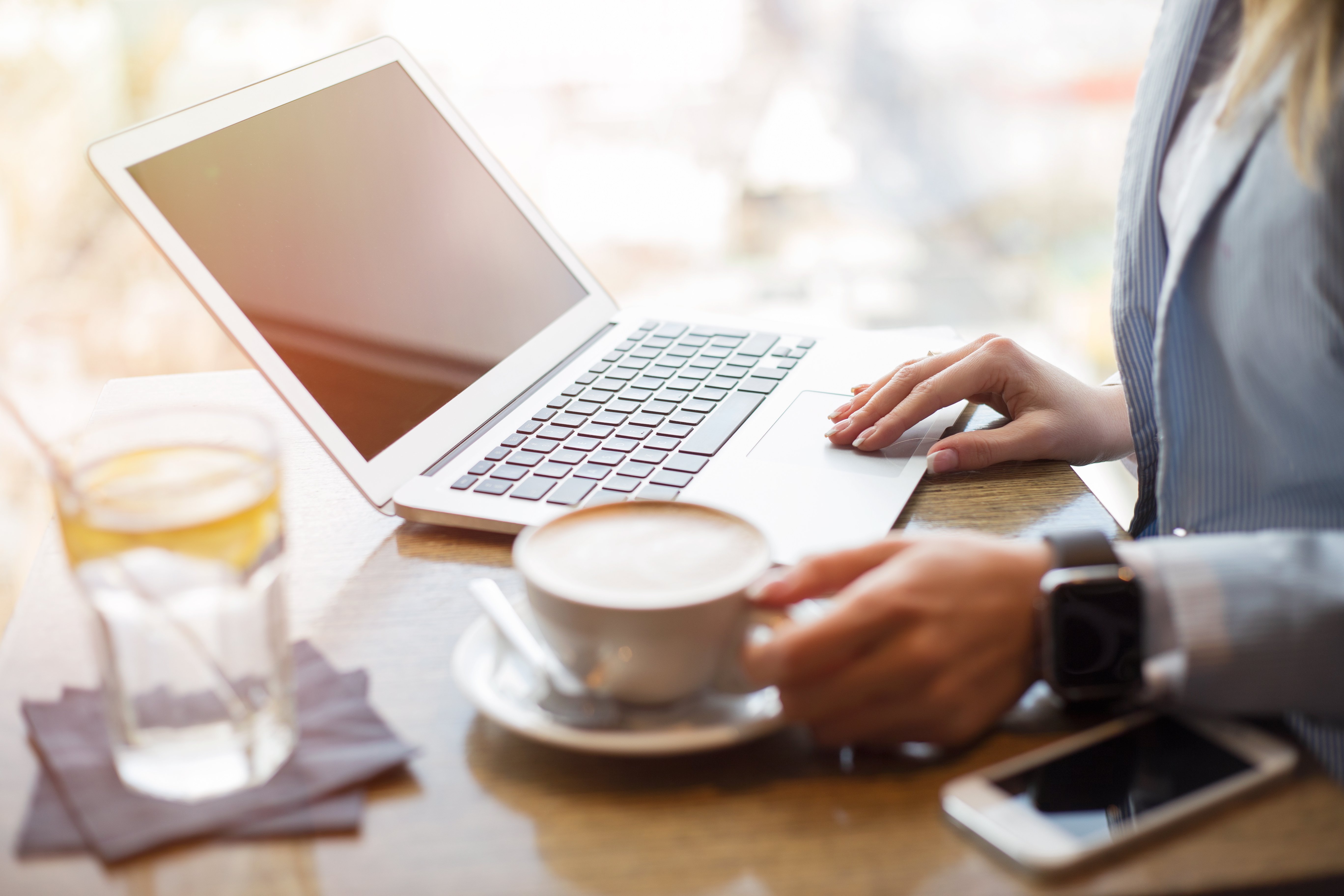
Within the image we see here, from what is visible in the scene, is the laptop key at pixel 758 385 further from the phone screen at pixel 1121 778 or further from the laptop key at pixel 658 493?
the phone screen at pixel 1121 778

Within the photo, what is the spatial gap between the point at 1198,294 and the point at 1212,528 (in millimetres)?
148

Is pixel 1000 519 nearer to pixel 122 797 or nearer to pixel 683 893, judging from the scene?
pixel 683 893

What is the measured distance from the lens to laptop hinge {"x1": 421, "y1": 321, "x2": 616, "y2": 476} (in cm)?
80

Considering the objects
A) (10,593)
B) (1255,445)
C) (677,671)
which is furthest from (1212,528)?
(10,593)

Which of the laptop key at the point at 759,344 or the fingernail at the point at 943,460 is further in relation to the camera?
the laptop key at the point at 759,344

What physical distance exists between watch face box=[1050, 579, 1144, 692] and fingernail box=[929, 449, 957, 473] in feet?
0.87

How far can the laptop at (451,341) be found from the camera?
73 centimetres

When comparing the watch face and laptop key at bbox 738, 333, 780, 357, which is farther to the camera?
laptop key at bbox 738, 333, 780, 357

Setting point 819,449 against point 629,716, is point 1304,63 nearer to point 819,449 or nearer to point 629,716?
point 819,449

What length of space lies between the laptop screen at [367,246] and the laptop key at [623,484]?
159 millimetres

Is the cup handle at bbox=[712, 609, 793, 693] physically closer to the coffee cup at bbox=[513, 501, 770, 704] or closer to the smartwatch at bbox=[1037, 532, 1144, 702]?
the coffee cup at bbox=[513, 501, 770, 704]

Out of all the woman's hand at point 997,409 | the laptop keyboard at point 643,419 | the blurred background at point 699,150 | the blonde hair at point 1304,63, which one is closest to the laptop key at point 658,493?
the laptop keyboard at point 643,419

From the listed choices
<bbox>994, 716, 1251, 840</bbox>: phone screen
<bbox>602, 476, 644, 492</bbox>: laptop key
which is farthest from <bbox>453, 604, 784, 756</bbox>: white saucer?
<bbox>602, 476, 644, 492</bbox>: laptop key

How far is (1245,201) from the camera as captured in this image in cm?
62
